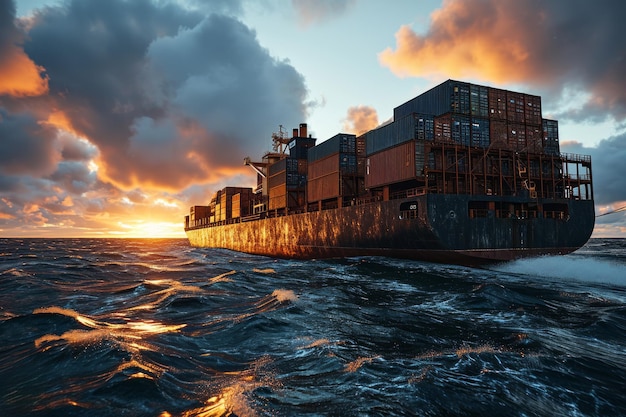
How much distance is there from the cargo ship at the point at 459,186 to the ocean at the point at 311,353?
11813 millimetres

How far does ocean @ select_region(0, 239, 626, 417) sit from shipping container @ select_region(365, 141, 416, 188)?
14679 millimetres

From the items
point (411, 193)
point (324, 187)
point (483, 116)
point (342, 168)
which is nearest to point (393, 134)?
point (411, 193)

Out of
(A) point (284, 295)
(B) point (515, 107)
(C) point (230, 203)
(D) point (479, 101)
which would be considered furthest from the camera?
(C) point (230, 203)

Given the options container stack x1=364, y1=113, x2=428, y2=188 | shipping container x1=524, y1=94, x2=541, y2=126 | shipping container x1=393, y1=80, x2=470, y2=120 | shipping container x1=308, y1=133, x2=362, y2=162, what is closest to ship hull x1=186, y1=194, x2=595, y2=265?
container stack x1=364, y1=113, x2=428, y2=188

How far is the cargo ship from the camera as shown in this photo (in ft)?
90.9

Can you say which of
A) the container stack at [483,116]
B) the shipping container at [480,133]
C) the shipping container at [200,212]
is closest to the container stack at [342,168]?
the container stack at [483,116]

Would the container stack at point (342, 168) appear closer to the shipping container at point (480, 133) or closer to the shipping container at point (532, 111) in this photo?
the shipping container at point (480, 133)

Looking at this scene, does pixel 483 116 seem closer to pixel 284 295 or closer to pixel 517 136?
pixel 517 136

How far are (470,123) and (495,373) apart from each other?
28.2 meters

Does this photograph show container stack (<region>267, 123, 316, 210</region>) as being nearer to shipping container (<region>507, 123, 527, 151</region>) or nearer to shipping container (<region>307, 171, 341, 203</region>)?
shipping container (<region>307, 171, 341, 203</region>)

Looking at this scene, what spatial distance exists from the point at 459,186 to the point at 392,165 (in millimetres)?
6018

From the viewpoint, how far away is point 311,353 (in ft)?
25.9

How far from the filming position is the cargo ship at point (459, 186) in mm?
27719

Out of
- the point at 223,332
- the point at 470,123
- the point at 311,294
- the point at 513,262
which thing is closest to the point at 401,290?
the point at 311,294
